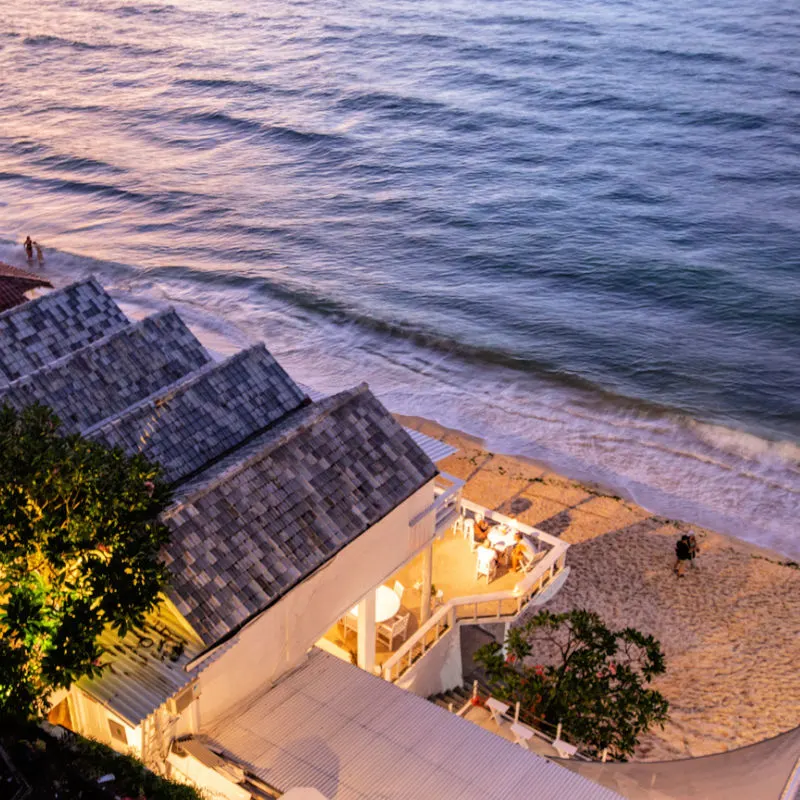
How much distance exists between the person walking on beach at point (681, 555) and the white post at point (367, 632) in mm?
9103

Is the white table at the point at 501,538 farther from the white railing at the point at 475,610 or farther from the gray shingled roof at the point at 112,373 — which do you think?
the gray shingled roof at the point at 112,373

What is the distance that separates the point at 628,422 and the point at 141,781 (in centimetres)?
2245

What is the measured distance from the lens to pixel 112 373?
17250mm

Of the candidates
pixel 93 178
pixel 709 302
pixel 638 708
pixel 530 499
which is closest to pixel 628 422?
pixel 530 499

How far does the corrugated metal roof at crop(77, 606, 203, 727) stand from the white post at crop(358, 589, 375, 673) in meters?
3.59

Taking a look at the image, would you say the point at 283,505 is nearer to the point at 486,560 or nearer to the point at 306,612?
the point at 306,612

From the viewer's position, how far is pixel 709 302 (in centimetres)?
3766

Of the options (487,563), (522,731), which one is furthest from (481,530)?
(522,731)

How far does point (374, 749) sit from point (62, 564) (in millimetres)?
4557

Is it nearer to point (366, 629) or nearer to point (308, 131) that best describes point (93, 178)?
point (308, 131)

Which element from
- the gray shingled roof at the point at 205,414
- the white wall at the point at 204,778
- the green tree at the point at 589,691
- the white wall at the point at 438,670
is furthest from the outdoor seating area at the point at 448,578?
the white wall at the point at 204,778

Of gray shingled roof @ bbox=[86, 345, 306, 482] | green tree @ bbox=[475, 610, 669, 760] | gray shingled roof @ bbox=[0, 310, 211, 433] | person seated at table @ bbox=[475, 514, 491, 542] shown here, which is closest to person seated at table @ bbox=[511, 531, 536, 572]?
person seated at table @ bbox=[475, 514, 491, 542]

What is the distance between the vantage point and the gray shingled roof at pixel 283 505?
39.3 feet

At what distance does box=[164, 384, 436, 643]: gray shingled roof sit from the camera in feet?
39.3
